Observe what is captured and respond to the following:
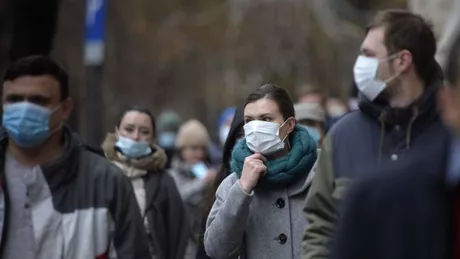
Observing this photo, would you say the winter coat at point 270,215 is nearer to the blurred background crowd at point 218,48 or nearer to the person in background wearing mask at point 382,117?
the person in background wearing mask at point 382,117

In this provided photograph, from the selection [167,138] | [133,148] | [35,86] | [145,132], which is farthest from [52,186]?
[167,138]

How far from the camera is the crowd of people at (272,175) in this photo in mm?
3479

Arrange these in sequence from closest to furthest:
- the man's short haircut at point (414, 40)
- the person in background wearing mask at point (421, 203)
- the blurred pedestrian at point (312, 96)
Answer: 1. the person in background wearing mask at point (421, 203)
2. the man's short haircut at point (414, 40)
3. the blurred pedestrian at point (312, 96)

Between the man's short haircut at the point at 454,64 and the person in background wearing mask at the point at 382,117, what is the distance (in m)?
1.65

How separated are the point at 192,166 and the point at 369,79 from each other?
258 inches

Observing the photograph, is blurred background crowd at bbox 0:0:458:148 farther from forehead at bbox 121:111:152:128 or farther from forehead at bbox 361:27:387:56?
forehead at bbox 361:27:387:56

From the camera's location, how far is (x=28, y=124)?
682 cm

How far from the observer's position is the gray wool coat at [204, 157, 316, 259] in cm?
646

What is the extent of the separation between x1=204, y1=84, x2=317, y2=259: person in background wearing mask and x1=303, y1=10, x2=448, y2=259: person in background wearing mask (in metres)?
1.04

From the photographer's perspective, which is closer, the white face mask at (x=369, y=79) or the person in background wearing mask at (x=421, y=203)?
the person in background wearing mask at (x=421, y=203)

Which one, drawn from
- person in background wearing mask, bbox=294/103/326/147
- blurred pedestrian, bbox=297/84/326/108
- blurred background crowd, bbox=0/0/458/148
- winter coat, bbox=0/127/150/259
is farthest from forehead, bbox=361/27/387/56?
blurred background crowd, bbox=0/0/458/148

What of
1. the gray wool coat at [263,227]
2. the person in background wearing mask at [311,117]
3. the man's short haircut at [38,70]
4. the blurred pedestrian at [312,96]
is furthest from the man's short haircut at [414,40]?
the blurred pedestrian at [312,96]

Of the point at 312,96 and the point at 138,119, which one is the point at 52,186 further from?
the point at 312,96

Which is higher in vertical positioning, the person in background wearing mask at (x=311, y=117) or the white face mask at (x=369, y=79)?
the white face mask at (x=369, y=79)
